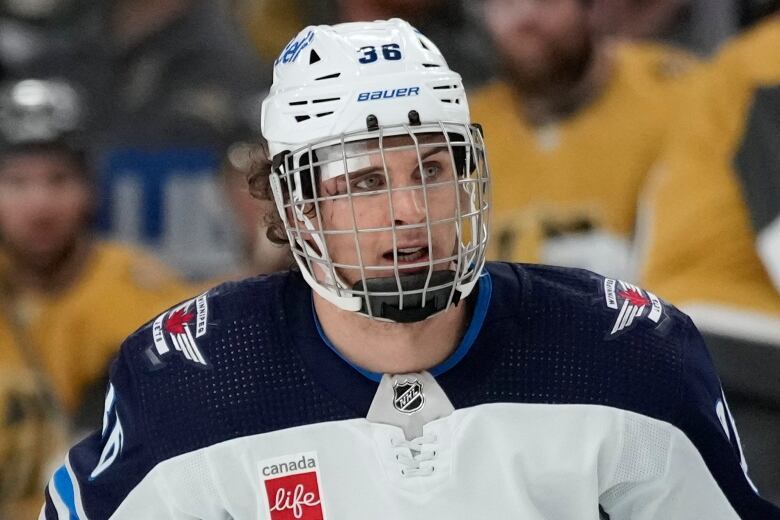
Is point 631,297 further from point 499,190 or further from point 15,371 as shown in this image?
point 15,371

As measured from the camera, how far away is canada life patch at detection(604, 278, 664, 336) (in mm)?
1829

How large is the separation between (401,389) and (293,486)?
182mm

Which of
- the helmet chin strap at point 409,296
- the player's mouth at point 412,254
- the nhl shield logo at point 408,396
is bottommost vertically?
the nhl shield logo at point 408,396

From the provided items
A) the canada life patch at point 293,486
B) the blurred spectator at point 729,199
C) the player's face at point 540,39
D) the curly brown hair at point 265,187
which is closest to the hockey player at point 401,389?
the canada life patch at point 293,486

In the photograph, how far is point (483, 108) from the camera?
3.59 metres

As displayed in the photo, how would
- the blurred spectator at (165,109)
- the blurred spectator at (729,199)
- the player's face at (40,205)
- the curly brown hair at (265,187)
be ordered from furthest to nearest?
the blurred spectator at (165,109) → the player's face at (40,205) → the blurred spectator at (729,199) → the curly brown hair at (265,187)

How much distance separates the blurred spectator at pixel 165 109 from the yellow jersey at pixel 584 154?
73cm

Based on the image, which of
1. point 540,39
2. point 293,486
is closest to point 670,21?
point 540,39

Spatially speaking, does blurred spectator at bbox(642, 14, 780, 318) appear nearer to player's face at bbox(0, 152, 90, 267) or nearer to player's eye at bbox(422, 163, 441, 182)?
player's eye at bbox(422, 163, 441, 182)

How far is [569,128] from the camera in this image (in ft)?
11.5

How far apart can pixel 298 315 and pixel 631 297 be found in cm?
45

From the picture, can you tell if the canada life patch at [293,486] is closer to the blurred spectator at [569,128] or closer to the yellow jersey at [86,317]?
the blurred spectator at [569,128]

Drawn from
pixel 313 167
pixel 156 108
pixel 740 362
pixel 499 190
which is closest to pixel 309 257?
pixel 313 167

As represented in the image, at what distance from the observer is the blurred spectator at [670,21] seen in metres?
3.54
